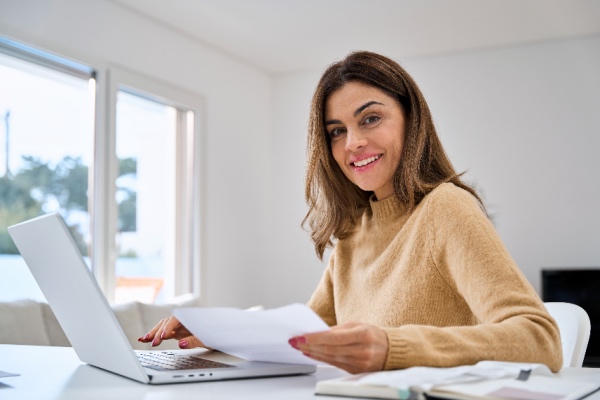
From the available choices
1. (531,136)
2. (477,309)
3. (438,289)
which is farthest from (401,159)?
(531,136)

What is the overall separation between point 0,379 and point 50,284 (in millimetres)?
173

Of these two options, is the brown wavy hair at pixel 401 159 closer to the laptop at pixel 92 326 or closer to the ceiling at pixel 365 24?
the laptop at pixel 92 326

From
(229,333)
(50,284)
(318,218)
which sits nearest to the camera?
(229,333)

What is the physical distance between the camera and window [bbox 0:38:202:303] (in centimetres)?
366

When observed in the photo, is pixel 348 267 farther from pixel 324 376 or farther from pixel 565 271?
pixel 565 271

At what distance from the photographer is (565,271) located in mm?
4895

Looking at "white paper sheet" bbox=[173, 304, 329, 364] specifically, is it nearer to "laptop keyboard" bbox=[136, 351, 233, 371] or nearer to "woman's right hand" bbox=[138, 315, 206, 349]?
"laptop keyboard" bbox=[136, 351, 233, 371]


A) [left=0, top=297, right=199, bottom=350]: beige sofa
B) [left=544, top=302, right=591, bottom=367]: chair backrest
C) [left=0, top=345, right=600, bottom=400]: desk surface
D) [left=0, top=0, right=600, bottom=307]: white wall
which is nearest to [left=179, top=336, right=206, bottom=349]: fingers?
[left=0, top=345, right=600, bottom=400]: desk surface

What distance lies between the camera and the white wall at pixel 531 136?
509 centimetres

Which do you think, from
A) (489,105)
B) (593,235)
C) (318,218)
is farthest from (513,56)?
(318,218)

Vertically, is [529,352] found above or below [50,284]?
below

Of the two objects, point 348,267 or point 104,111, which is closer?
point 348,267

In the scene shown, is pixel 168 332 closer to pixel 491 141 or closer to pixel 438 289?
pixel 438 289

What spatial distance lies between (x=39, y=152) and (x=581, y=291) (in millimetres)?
3549
